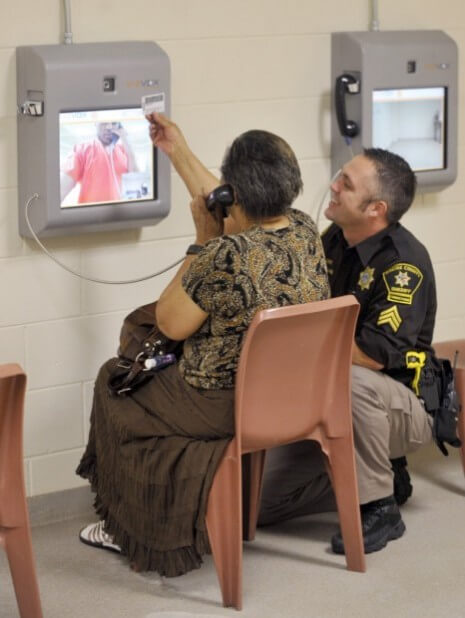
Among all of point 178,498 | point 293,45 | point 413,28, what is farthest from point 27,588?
point 413,28

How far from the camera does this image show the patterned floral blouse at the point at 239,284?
9.52ft

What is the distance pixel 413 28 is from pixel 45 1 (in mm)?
1420

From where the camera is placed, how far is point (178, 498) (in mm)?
2992

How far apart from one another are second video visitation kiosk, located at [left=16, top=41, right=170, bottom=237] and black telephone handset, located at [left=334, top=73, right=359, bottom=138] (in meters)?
0.68

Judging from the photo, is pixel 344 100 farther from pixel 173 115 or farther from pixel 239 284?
pixel 239 284

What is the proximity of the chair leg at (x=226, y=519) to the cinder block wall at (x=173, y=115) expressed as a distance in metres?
0.83

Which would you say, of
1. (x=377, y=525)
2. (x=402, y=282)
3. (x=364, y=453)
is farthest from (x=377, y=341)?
(x=377, y=525)

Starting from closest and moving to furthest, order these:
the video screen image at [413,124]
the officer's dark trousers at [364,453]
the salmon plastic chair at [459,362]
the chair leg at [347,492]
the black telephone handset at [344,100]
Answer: the chair leg at [347,492] < the officer's dark trousers at [364,453] < the salmon plastic chair at [459,362] < the black telephone handset at [344,100] < the video screen image at [413,124]

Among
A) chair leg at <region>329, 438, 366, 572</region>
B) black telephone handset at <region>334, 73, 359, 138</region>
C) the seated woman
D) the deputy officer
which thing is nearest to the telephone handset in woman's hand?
the seated woman

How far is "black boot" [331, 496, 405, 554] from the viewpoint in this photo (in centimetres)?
334

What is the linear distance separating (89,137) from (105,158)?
3.4 inches

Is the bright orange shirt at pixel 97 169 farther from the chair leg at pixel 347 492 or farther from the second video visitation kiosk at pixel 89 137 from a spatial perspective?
the chair leg at pixel 347 492

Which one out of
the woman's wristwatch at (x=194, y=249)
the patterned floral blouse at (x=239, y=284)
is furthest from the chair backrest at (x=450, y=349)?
the woman's wristwatch at (x=194, y=249)

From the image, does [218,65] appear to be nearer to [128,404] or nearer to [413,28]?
[413,28]
